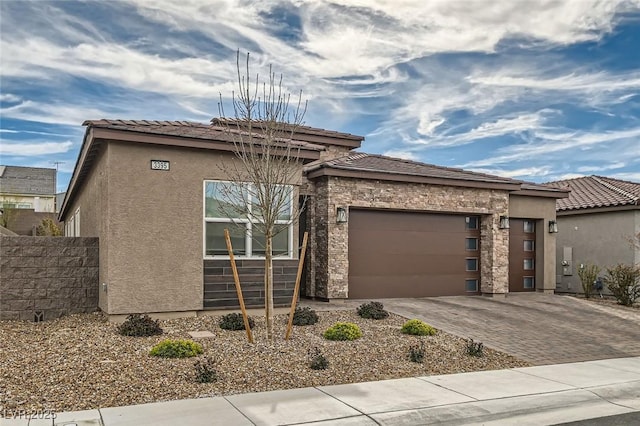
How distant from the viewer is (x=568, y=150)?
75.4ft

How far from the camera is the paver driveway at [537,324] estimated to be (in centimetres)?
1023

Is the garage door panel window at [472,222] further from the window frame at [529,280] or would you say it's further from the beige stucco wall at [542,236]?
the window frame at [529,280]

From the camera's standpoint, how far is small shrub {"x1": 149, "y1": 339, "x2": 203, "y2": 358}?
8094 mm

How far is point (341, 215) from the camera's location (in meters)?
13.9

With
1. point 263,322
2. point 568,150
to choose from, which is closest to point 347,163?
point 263,322

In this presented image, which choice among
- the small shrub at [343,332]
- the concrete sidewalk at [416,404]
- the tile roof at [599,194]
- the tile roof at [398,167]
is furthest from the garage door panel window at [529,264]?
the small shrub at [343,332]

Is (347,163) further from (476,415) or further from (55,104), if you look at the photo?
(55,104)

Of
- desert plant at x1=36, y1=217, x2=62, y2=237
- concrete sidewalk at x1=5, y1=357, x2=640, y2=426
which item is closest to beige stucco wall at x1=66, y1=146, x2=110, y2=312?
concrete sidewalk at x1=5, y1=357, x2=640, y2=426

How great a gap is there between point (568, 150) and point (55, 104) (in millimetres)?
20321

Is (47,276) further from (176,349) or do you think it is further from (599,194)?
(599,194)

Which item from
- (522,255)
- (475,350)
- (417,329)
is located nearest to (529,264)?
(522,255)

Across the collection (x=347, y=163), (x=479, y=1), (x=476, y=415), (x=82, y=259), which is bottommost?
(x=476, y=415)

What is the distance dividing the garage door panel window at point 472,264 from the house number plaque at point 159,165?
978cm

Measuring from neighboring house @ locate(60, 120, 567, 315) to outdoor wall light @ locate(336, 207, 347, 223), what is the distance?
4 cm
